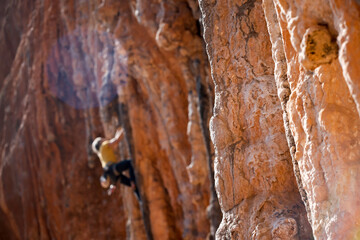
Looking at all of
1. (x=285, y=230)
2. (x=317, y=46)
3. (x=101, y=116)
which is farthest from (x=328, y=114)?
(x=101, y=116)

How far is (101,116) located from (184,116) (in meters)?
1.80

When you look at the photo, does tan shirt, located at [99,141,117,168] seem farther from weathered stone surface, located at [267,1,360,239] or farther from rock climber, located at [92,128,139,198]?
weathered stone surface, located at [267,1,360,239]

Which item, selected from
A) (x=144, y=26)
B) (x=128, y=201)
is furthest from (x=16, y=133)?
(x=144, y=26)

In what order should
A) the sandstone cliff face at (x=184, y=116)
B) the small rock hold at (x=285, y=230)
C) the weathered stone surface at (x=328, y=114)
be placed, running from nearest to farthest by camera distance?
the weathered stone surface at (x=328, y=114) < the sandstone cliff face at (x=184, y=116) < the small rock hold at (x=285, y=230)

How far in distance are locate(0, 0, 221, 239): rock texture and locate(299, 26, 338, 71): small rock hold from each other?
2.60 metres

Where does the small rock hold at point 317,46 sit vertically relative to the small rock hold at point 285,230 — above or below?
above

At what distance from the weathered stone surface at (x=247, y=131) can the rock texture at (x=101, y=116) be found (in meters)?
1.66

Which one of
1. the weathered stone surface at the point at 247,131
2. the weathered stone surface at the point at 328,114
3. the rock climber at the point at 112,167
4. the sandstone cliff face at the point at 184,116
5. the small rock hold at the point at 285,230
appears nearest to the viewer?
the weathered stone surface at the point at 328,114

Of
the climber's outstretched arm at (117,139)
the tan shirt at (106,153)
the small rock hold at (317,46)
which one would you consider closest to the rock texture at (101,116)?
the climber's outstretched arm at (117,139)

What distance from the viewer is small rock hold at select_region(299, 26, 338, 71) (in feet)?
4.23

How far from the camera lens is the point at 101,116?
20.9 feet

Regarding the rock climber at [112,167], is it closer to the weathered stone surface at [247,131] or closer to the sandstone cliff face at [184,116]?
the sandstone cliff face at [184,116]

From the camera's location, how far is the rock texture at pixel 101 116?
4.50 meters

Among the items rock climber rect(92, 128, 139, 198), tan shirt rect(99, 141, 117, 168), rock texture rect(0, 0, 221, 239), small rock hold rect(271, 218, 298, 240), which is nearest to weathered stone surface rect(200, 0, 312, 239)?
small rock hold rect(271, 218, 298, 240)
